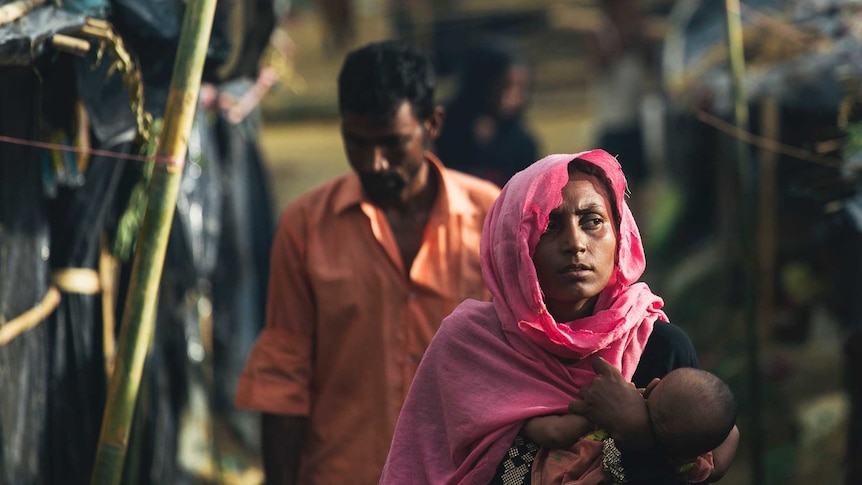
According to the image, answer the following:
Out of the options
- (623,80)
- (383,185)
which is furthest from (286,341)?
(623,80)

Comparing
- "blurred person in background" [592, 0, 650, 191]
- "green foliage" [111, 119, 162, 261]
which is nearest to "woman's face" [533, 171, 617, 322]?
"green foliage" [111, 119, 162, 261]

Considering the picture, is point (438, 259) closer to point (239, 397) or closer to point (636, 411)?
point (239, 397)

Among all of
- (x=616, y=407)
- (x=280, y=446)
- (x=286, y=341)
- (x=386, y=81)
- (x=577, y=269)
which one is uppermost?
(x=386, y=81)

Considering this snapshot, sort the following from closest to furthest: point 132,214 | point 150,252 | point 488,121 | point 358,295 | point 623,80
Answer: point 150,252, point 358,295, point 132,214, point 488,121, point 623,80

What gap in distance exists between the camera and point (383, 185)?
14.2ft

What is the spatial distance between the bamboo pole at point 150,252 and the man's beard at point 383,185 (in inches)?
31.7

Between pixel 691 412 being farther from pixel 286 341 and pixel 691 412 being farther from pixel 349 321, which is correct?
pixel 286 341

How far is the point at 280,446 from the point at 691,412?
69.9 inches

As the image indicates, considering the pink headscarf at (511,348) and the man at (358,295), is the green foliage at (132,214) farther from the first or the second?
the pink headscarf at (511,348)

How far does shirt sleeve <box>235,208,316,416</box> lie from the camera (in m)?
4.27

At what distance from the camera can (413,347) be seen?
4.26 m

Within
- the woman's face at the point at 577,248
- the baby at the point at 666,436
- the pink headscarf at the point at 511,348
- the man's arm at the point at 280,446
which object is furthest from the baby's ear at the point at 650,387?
the man's arm at the point at 280,446

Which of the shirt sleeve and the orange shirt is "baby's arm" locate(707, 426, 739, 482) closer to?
the orange shirt

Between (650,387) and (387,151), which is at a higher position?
(387,151)
